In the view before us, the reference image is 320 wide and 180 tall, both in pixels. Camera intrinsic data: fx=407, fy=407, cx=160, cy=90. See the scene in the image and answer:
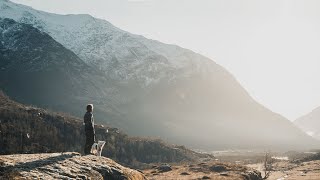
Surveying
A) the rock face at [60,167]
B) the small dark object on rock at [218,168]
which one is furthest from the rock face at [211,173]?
the rock face at [60,167]

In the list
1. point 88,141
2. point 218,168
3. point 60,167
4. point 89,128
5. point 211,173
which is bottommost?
point 211,173

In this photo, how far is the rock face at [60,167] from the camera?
1920 cm

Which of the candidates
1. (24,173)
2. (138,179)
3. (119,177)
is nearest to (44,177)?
(24,173)

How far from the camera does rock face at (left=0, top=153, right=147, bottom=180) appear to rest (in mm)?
19195

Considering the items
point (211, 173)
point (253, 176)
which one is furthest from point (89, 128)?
point (211, 173)

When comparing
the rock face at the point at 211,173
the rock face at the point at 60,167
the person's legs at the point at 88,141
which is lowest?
the rock face at the point at 211,173

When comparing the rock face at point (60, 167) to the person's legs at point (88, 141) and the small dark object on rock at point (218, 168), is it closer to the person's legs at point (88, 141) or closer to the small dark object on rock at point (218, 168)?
the person's legs at point (88, 141)

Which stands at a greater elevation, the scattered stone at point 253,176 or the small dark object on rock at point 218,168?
the scattered stone at point 253,176

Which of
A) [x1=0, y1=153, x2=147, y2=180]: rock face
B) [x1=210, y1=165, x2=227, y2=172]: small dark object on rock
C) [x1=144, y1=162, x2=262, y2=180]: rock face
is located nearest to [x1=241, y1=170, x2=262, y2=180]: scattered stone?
[x1=144, y1=162, x2=262, y2=180]: rock face

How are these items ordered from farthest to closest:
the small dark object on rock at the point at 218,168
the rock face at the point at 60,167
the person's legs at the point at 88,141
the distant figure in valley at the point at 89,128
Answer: the small dark object on rock at the point at 218,168 < the distant figure in valley at the point at 89,128 < the person's legs at the point at 88,141 < the rock face at the point at 60,167

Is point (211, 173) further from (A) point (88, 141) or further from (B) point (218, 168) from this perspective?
(A) point (88, 141)

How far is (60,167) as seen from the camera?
854 inches

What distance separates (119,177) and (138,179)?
270 centimetres

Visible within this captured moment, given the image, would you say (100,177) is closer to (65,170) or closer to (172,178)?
(65,170)
